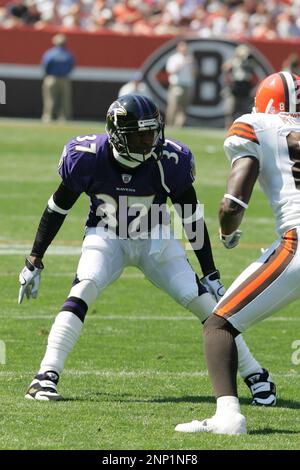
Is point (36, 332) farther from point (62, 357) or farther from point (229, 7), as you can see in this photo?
point (229, 7)

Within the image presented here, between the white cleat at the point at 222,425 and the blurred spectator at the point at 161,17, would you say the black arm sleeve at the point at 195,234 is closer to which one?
the white cleat at the point at 222,425

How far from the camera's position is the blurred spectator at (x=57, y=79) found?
22438mm

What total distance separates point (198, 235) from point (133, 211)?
14.1 inches

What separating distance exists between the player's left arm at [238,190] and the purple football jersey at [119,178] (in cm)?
→ 91

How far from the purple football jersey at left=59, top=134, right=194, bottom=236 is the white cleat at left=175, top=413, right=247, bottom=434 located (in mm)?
1235

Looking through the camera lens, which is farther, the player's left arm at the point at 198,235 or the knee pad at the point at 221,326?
the player's left arm at the point at 198,235

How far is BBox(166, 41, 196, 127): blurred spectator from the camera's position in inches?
890

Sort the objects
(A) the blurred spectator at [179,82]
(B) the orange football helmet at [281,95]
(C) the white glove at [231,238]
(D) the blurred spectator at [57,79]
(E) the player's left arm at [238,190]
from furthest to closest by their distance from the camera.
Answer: (A) the blurred spectator at [179,82], (D) the blurred spectator at [57,79], (B) the orange football helmet at [281,95], (C) the white glove at [231,238], (E) the player's left arm at [238,190]

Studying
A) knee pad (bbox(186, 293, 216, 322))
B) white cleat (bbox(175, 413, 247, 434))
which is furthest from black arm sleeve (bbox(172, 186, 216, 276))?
white cleat (bbox(175, 413, 247, 434))

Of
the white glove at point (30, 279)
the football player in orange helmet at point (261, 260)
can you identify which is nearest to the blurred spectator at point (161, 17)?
the white glove at point (30, 279)

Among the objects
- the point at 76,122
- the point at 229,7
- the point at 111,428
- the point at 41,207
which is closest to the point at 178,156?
the point at 111,428

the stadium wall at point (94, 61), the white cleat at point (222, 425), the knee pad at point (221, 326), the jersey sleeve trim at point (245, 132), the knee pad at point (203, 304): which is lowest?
the white cleat at point (222, 425)

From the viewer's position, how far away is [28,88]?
23562 mm
